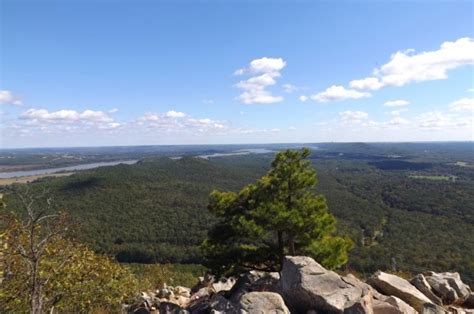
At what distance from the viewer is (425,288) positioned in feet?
43.4

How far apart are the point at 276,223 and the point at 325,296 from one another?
186 inches

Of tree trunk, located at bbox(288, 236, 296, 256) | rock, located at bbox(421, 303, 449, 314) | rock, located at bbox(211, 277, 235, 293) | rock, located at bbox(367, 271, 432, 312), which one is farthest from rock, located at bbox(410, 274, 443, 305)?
rock, located at bbox(211, 277, 235, 293)

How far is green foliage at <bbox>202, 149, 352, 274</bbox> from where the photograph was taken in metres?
14.9

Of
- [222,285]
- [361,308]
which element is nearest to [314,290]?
[361,308]

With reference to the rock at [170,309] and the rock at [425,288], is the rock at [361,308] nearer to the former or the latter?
the rock at [425,288]

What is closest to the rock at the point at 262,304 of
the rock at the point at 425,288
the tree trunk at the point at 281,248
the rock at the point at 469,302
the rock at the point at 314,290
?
the rock at the point at 314,290

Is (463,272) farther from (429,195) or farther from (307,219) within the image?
(429,195)

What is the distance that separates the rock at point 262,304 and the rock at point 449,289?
24.6ft

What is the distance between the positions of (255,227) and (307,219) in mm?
2263

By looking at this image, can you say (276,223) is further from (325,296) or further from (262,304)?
(262,304)

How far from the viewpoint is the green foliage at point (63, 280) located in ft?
31.7

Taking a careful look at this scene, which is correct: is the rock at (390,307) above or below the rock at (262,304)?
below

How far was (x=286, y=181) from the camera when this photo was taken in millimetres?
15688

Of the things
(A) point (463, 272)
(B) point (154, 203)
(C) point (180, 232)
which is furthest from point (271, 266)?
(B) point (154, 203)
